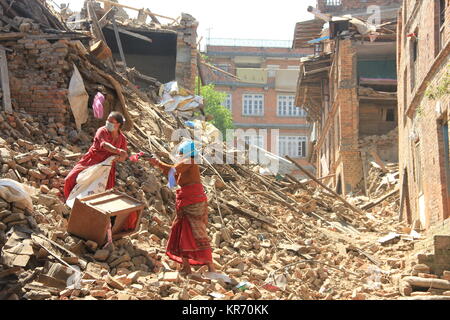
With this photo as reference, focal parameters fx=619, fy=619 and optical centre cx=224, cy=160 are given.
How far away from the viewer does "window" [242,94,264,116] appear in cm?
5128

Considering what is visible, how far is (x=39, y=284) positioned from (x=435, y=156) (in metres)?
9.75

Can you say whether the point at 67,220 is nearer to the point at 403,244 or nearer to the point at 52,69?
the point at 52,69

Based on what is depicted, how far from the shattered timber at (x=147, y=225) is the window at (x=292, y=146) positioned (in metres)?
33.9

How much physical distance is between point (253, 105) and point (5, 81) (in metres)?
41.4

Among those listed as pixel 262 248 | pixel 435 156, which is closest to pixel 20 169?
pixel 262 248

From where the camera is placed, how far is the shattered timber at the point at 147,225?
22.3 feet

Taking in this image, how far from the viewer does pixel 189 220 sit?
762 cm

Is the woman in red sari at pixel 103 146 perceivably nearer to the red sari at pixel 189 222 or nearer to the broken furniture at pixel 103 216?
the broken furniture at pixel 103 216

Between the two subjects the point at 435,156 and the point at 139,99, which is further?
the point at 139,99

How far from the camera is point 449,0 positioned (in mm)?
12648

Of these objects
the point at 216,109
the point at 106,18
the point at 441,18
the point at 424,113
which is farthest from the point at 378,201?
the point at 216,109

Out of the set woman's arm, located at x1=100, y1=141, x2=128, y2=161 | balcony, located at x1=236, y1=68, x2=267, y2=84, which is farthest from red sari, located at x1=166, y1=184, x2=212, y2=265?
balcony, located at x1=236, y1=68, x2=267, y2=84

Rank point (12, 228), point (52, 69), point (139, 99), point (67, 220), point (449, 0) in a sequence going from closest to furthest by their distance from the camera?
point (12, 228)
point (67, 220)
point (52, 69)
point (449, 0)
point (139, 99)

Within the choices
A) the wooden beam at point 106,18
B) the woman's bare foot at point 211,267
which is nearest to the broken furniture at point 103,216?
the woman's bare foot at point 211,267
